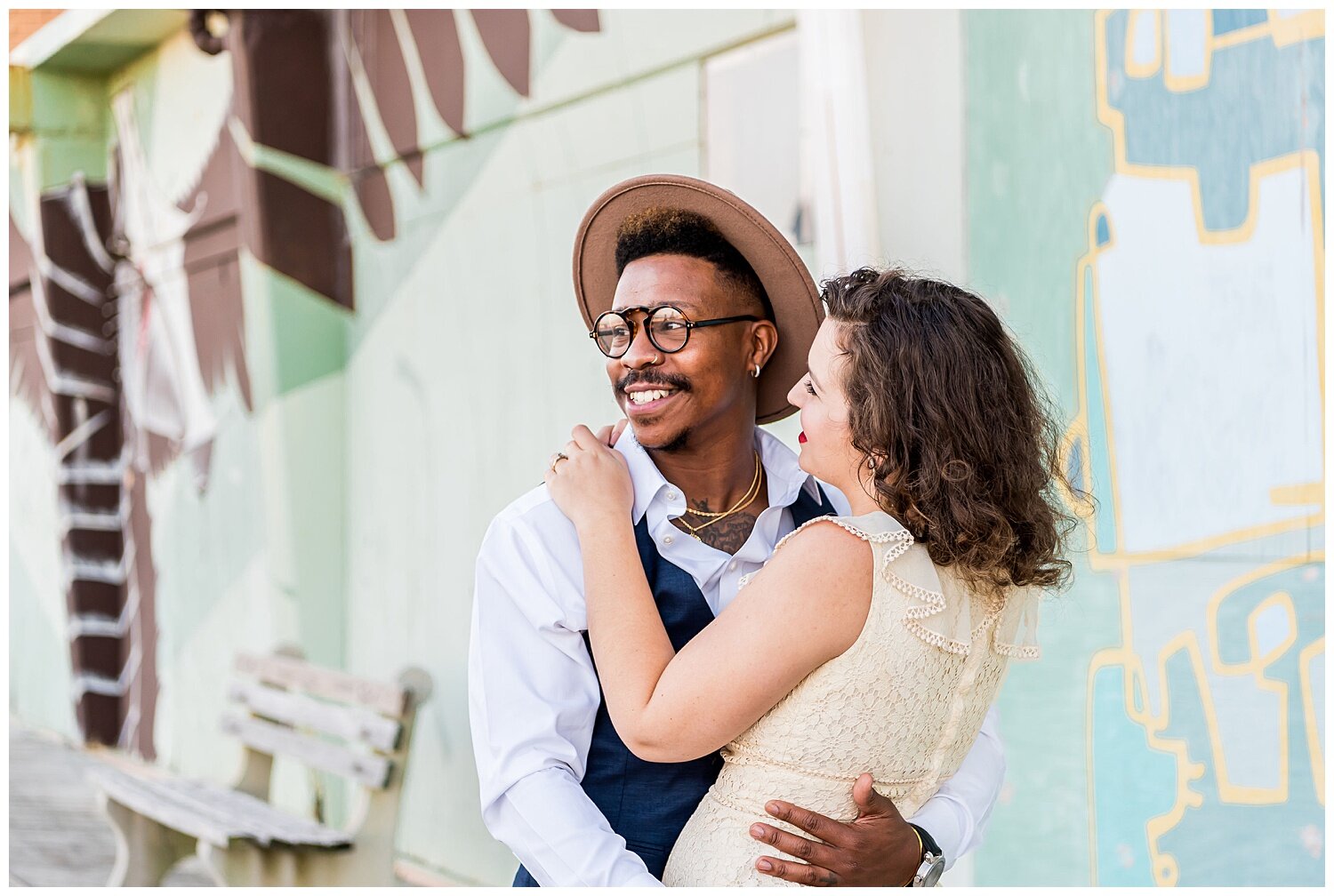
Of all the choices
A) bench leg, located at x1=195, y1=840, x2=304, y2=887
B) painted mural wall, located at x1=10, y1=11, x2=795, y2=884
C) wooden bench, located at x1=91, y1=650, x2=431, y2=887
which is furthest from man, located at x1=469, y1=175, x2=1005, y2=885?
bench leg, located at x1=195, y1=840, x2=304, y2=887

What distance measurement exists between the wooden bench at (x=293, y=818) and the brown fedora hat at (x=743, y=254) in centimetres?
209

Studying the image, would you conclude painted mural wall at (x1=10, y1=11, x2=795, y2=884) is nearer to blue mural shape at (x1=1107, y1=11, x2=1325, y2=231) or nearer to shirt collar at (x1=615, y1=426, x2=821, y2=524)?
blue mural shape at (x1=1107, y1=11, x2=1325, y2=231)

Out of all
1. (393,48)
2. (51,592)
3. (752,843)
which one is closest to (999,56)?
(752,843)

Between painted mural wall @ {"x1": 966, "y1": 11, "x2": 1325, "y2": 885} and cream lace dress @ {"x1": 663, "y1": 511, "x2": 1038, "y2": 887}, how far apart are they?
1277 millimetres

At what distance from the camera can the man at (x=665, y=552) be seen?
195 centimetres

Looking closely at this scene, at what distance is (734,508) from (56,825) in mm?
5496

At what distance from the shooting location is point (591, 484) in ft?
6.98

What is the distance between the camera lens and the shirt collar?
223 centimetres

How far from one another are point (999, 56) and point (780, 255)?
1546 millimetres

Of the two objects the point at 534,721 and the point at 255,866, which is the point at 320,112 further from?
the point at 534,721

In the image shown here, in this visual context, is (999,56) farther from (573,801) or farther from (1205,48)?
(573,801)

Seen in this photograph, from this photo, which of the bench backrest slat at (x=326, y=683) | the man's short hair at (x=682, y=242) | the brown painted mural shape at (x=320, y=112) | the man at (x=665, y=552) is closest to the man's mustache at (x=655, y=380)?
the man at (x=665, y=552)

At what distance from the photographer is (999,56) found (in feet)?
11.7

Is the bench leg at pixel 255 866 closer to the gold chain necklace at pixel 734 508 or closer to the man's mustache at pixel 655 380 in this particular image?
the gold chain necklace at pixel 734 508
